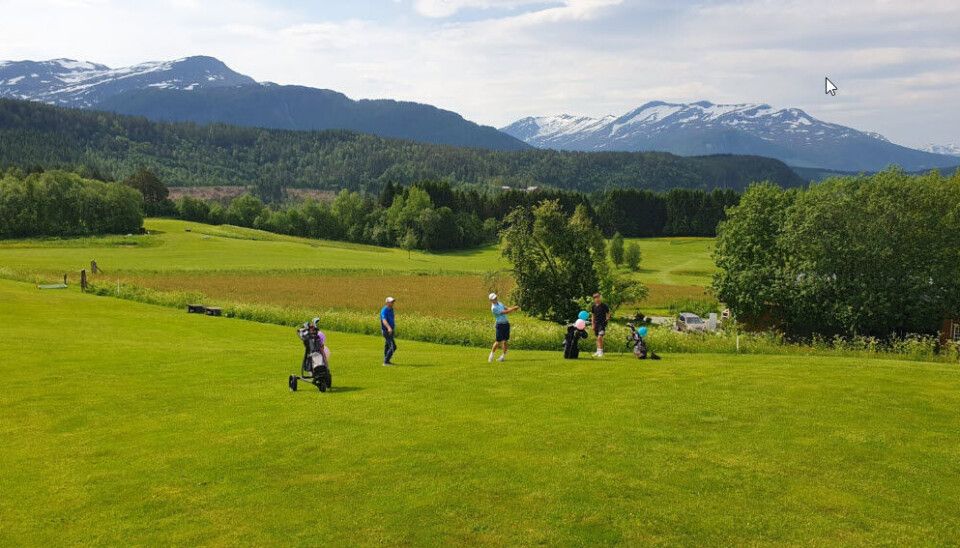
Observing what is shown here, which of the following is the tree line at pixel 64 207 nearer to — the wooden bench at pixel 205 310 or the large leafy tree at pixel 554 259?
the wooden bench at pixel 205 310

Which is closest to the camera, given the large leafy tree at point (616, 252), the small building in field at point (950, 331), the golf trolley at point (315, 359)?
the golf trolley at point (315, 359)

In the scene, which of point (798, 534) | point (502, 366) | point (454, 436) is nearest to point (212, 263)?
point (502, 366)

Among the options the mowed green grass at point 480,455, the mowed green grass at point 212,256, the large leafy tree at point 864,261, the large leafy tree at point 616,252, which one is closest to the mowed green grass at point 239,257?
the mowed green grass at point 212,256

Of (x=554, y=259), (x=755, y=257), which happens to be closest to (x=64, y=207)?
(x=554, y=259)

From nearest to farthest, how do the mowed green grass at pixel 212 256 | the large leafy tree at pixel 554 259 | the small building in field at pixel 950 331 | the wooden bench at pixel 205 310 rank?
the wooden bench at pixel 205 310
the small building in field at pixel 950 331
the large leafy tree at pixel 554 259
the mowed green grass at pixel 212 256

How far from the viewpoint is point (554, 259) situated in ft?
155

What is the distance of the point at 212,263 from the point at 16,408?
8325 cm

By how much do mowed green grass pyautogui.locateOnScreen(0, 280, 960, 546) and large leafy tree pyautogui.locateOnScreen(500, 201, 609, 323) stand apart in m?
25.6

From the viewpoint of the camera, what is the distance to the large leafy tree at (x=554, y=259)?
150 ft

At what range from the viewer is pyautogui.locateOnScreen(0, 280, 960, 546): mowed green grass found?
8984 mm

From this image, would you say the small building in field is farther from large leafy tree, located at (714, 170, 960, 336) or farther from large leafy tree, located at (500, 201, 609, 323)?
large leafy tree, located at (500, 201, 609, 323)

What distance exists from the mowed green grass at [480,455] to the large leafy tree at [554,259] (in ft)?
84.1

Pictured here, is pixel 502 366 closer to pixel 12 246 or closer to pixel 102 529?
pixel 102 529

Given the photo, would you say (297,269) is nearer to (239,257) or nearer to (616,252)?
(239,257)
